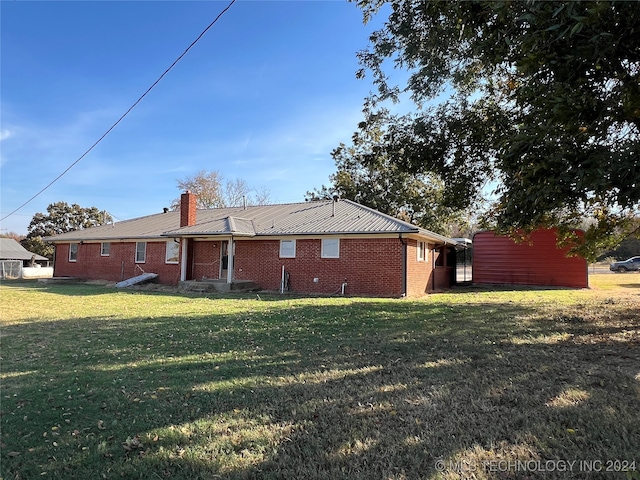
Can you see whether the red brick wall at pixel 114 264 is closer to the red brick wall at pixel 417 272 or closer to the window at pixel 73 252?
the window at pixel 73 252

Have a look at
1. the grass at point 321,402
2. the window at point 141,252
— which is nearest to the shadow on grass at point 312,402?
the grass at point 321,402

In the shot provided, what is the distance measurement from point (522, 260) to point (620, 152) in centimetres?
1816

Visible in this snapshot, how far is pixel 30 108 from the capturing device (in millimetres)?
12133

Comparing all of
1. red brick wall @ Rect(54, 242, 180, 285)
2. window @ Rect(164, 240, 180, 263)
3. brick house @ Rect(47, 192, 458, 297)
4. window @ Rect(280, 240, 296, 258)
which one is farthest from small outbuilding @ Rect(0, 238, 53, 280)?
window @ Rect(280, 240, 296, 258)

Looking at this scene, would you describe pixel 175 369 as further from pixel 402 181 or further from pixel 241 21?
pixel 402 181

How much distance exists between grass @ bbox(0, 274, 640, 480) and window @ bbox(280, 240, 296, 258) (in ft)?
31.5

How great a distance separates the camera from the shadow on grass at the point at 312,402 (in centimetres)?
283

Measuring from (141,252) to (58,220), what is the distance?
134 ft

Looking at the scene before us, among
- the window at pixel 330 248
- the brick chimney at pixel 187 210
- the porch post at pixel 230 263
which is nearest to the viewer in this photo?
the window at pixel 330 248

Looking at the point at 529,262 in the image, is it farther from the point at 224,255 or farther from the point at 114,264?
the point at 114,264

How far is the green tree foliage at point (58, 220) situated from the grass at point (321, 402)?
176ft

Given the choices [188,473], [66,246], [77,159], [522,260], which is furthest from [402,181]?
[188,473]

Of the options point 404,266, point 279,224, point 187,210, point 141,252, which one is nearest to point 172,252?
point 187,210

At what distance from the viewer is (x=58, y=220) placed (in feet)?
176
